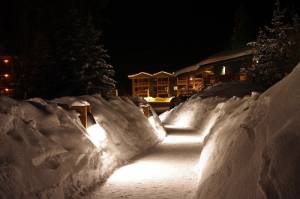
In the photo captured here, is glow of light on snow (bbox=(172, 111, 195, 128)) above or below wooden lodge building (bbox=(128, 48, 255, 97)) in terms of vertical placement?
below

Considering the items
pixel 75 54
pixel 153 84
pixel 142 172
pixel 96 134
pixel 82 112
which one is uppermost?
pixel 75 54

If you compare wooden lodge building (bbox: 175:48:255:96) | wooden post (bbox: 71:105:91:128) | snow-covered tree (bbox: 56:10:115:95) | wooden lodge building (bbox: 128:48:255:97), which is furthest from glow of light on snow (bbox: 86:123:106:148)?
wooden lodge building (bbox: 175:48:255:96)

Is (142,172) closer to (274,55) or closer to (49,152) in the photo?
(49,152)

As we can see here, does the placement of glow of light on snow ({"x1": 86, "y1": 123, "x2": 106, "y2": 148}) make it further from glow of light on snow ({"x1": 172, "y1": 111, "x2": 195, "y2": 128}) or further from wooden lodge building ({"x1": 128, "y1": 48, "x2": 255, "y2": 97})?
wooden lodge building ({"x1": 128, "y1": 48, "x2": 255, "y2": 97})

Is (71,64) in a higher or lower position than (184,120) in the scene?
higher

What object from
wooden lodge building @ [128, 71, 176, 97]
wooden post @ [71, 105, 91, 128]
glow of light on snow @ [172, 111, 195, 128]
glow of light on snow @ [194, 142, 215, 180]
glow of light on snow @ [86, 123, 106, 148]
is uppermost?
wooden lodge building @ [128, 71, 176, 97]

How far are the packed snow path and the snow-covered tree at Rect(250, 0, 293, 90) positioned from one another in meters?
11.1

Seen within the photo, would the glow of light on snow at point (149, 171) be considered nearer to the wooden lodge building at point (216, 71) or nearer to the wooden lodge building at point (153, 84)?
the wooden lodge building at point (216, 71)

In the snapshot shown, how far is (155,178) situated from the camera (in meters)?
8.46

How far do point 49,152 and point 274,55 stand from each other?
59.7 feet

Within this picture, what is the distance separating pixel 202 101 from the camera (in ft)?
85.4

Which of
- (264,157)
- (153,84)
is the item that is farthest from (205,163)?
(153,84)

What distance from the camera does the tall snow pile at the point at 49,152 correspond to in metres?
5.56

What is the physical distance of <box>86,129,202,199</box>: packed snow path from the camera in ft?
23.3
